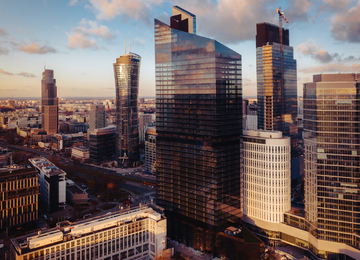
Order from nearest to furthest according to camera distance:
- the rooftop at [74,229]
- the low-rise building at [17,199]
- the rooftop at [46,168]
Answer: the rooftop at [74,229]
the low-rise building at [17,199]
the rooftop at [46,168]

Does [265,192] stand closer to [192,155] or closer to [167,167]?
[192,155]

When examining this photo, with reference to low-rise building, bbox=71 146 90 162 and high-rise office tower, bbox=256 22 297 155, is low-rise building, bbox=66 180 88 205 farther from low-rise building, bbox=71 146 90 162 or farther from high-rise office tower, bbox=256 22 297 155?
high-rise office tower, bbox=256 22 297 155

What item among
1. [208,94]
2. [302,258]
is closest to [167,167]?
[208,94]

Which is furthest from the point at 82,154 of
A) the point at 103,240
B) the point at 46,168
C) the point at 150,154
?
the point at 103,240

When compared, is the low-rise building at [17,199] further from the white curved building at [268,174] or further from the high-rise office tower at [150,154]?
the high-rise office tower at [150,154]

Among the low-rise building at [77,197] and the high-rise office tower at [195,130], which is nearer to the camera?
the high-rise office tower at [195,130]

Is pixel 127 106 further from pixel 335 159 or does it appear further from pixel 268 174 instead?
pixel 335 159

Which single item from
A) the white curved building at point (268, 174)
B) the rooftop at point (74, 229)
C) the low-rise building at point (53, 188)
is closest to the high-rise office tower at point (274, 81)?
the white curved building at point (268, 174)
